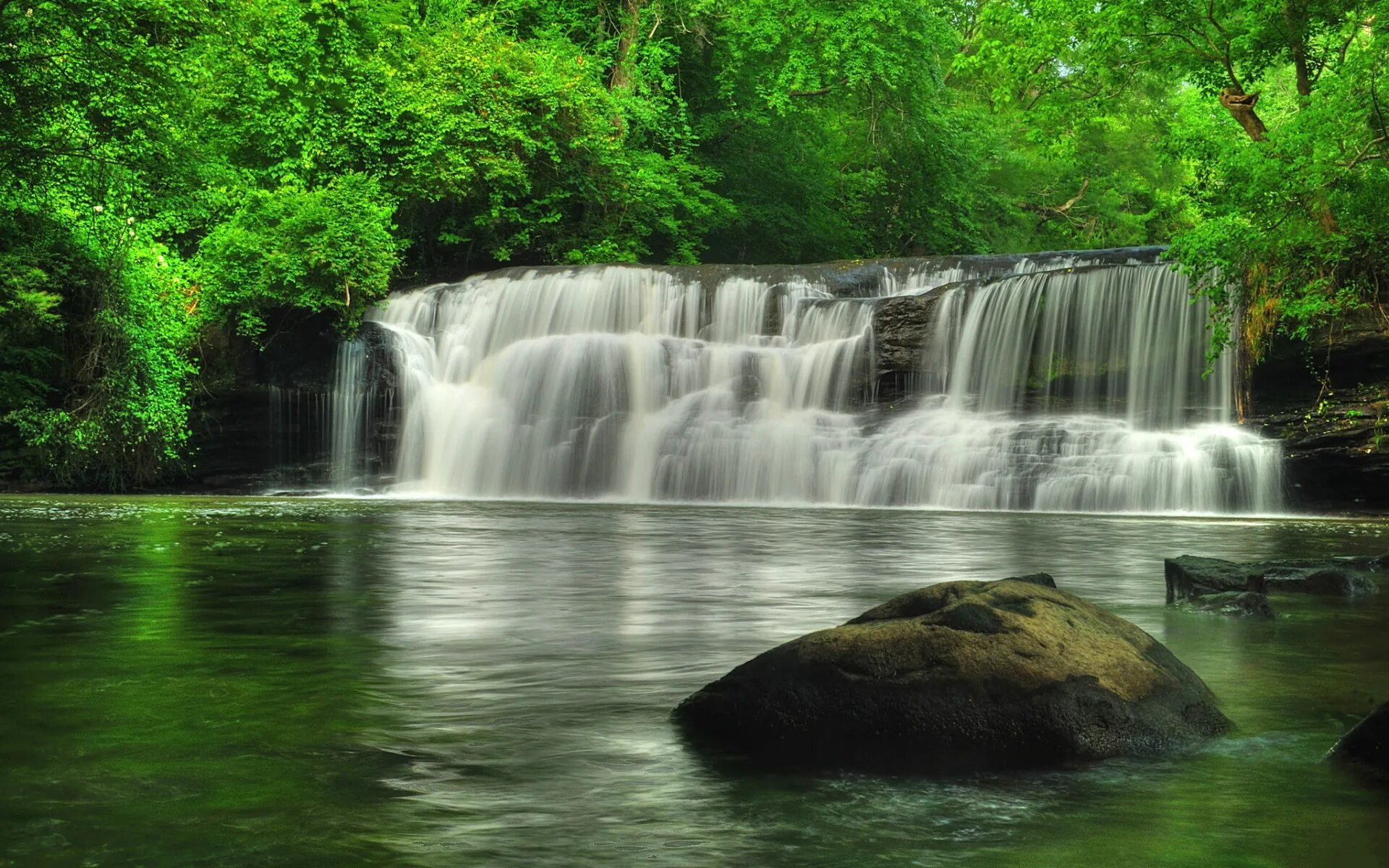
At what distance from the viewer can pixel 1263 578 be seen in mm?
8789

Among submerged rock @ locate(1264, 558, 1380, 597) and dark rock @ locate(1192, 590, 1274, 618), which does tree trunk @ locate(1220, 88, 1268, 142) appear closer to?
submerged rock @ locate(1264, 558, 1380, 597)

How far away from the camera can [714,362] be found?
2616 centimetres

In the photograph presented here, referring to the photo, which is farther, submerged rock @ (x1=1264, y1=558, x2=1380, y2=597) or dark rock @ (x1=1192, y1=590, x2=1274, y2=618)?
submerged rock @ (x1=1264, y1=558, x2=1380, y2=597)

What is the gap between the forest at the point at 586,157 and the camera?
55.5 ft

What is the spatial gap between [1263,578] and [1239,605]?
1.53 feet

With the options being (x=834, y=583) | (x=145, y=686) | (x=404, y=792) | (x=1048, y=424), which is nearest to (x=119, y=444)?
(x=1048, y=424)

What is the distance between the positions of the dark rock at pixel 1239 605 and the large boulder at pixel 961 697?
10.7 feet

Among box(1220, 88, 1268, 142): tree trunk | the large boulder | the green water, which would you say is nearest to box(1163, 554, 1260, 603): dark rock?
the green water

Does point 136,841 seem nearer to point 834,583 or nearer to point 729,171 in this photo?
point 834,583

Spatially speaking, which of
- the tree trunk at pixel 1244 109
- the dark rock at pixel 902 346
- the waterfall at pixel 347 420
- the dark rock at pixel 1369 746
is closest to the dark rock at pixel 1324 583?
the dark rock at pixel 1369 746

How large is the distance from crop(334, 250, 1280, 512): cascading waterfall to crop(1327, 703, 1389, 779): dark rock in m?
16.6

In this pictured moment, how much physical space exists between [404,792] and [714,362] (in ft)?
72.8

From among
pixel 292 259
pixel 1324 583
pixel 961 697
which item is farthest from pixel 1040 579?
pixel 292 259

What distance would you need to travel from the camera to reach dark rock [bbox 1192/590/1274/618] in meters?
8.34
